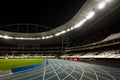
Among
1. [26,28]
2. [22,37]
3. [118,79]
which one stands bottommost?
Result: [118,79]

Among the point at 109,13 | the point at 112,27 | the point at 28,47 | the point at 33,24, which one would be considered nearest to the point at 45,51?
the point at 28,47

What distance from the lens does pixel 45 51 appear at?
58500 millimetres

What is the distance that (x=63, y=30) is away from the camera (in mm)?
36812

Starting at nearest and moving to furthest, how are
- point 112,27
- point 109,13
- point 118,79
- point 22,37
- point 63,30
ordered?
point 118,79
point 109,13
point 112,27
point 63,30
point 22,37

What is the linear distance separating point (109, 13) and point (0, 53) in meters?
46.4

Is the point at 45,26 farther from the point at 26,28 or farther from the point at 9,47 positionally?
the point at 9,47

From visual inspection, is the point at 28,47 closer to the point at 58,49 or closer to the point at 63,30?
the point at 58,49

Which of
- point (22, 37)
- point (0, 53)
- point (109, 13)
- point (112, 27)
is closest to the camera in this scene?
point (109, 13)

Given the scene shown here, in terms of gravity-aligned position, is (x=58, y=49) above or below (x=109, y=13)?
below

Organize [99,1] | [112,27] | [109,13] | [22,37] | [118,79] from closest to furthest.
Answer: [118,79]
[99,1]
[109,13]
[112,27]
[22,37]

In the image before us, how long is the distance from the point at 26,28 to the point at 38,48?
28.9 feet

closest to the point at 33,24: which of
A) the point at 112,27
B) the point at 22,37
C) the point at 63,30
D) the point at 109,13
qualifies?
the point at 22,37

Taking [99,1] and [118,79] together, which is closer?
[118,79]

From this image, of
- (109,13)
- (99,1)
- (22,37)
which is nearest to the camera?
(99,1)
